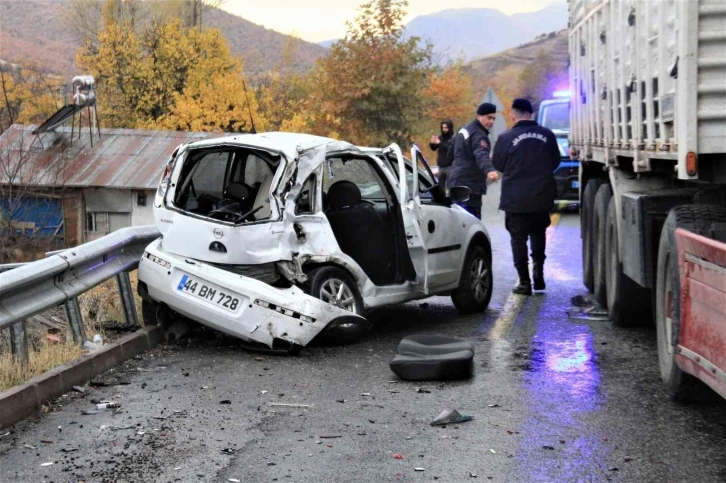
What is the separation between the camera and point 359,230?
26.7 feet

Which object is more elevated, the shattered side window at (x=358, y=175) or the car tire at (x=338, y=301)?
the shattered side window at (x=358, y=175)

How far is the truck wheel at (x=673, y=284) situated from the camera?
5633mm

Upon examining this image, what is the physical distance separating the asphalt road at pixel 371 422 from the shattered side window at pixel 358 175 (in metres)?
1.36

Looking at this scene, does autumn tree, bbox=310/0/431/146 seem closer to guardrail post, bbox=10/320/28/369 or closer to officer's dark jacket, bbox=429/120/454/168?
officer's dark jacket, bbox=429/120/454/168

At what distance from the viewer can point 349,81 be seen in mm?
35125

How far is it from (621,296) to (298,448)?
13.8ft

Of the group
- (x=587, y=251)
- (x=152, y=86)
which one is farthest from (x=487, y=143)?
(x=152, y=86)

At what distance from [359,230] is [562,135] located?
14225 mm

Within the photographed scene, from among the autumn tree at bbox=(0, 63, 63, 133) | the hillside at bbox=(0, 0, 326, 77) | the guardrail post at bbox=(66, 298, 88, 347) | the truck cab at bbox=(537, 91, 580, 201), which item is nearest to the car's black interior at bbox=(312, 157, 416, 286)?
the guardrail post at bbox=(66, 298, 88, 347)

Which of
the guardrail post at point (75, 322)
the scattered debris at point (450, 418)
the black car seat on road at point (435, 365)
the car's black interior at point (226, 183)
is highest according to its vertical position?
the car's black interior at point (226, 183)

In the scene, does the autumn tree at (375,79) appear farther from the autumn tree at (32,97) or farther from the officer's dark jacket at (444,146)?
the autumn tree at (32,97)

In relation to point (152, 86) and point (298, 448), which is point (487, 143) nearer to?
point (298, 448)


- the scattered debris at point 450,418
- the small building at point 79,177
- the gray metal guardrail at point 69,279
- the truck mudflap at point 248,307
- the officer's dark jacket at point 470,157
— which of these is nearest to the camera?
the scattered debris at point 450,418

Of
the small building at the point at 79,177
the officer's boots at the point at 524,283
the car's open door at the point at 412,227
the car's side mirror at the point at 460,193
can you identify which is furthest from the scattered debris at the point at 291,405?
the small building at the point at 79,177
